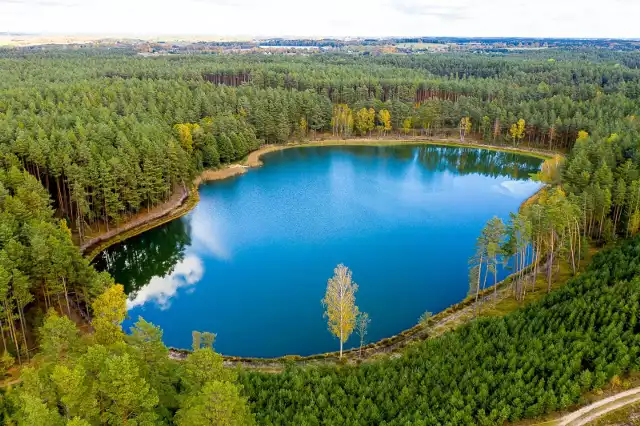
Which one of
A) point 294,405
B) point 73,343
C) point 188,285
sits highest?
point 73,343

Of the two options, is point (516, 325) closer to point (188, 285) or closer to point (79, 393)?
point (79, 393)

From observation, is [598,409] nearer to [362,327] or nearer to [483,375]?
[483,375]

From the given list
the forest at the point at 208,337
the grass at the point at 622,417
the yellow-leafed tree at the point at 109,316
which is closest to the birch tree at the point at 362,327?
the forest at the point at 208,337

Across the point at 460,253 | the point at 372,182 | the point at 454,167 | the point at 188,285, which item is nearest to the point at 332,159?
the point at 372,182

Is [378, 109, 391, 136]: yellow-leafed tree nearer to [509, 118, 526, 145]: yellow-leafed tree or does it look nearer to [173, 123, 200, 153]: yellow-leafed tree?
[509, 118, 526, 145]: yellow-leafed tree

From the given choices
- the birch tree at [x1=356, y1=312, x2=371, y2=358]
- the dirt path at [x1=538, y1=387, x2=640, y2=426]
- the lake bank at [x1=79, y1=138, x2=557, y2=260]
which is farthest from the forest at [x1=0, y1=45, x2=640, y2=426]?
the birch tree at [x1=356, y1=312, x2=371, y2=358]

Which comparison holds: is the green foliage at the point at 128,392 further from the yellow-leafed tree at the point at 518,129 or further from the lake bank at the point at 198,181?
the yellow-leafed tree at the point at 518,129
